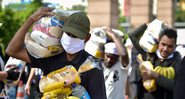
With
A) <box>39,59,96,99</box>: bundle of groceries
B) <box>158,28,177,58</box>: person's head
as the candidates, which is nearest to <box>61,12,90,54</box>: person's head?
<box>39,59,96,99</box>: bundle of groceries

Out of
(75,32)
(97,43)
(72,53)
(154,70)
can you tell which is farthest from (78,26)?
(97,43)

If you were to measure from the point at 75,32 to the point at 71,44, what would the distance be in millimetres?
94

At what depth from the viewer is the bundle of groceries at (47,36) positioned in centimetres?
420

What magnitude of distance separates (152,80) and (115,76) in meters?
1.33

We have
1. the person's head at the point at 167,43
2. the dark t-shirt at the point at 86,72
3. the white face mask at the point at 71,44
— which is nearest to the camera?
the dark t-shirt at the point at 86,72

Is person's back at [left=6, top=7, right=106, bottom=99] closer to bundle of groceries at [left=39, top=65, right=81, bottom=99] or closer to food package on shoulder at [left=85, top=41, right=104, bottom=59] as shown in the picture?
bundle of groceries at [left=39, top=65, right=81, bottom=99]

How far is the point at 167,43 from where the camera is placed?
545 centimetres

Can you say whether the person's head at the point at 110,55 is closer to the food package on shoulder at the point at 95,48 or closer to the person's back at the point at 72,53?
the food package on shoulder at the point at 95,48

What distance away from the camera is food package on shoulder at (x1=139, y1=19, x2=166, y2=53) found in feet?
18.7

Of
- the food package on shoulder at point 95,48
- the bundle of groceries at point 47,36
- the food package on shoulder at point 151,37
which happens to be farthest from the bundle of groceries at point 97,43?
the bundle of groceries at point 47,36

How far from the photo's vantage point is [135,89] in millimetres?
5715

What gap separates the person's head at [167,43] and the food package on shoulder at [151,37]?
157mm

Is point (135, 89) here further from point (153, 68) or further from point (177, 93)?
point (177, 93)

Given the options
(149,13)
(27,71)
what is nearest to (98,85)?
(27,71)
